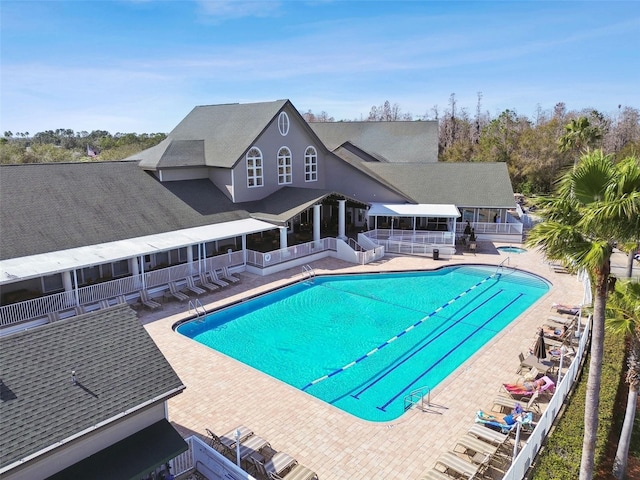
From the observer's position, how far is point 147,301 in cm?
2148

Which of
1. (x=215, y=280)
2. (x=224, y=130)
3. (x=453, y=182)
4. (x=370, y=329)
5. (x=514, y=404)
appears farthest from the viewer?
(x=453, y=182)

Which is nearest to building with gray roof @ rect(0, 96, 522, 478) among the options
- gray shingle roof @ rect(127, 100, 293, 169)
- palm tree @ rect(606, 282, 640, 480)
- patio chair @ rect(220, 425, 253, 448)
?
gray shingle roof @ rect(127, 100, 293, 169)

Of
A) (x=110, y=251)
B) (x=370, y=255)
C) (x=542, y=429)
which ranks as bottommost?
(x=542, y=429)

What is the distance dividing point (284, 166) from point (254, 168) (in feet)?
9.13

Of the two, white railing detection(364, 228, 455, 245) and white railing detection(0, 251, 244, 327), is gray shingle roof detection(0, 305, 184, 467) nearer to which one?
white railing detection(0, 251, 244, 327)

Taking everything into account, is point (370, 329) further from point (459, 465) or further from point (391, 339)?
point (459, 465)

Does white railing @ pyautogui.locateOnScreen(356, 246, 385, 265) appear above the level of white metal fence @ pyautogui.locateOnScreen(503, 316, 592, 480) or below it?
above

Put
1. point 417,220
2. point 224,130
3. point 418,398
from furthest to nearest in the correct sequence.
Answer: point 417,220, point 224,130, point 418,398

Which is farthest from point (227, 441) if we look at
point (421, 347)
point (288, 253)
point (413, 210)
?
point (413, 210)

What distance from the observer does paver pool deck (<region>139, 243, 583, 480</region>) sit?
11352 millimetres

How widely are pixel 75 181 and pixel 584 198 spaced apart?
24838mm

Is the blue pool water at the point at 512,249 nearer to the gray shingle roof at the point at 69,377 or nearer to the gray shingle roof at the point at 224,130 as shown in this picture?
the gray shingle roof at the point at 224,130

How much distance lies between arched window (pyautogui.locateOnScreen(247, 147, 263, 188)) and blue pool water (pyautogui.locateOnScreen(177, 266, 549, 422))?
8753mm

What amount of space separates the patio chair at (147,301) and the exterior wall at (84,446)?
1148 cm
